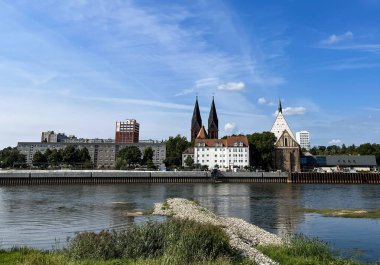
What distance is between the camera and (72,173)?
115m

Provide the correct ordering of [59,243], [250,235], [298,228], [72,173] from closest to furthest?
[59,243], [250,235], [298,228], [72,173]

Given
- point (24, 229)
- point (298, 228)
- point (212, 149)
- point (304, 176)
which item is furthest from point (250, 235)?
point (212, 149)

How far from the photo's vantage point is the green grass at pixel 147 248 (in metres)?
14.1

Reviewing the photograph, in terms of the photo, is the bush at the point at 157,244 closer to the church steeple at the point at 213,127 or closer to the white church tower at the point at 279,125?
the church steeple at the point at 213,127

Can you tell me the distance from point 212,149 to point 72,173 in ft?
211

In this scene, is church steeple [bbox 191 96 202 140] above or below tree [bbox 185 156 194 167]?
above

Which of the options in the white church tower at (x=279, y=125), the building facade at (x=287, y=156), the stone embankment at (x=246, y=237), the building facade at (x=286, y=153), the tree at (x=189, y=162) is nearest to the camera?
the stone embankment at (x=246, y=237)

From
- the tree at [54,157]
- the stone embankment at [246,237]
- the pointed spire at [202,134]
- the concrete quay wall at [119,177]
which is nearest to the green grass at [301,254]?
the stone embankment at [246,237]

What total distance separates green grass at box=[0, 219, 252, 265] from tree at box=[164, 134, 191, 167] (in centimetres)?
15140

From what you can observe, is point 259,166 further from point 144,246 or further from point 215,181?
point 144,246

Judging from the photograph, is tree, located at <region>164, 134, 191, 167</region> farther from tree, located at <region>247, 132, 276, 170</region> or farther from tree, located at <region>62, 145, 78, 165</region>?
tree, located at <region>62, 145, 78, 165</region>

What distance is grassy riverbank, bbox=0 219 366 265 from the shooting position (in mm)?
13852

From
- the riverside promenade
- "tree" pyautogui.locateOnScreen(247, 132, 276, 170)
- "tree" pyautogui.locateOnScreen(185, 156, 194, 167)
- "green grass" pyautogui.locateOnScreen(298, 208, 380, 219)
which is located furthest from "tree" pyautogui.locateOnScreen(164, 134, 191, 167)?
"green grass" pyautogui.locateOnScreen(298, 208, 380, 219)

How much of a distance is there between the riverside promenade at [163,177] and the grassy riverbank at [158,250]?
326 ft
